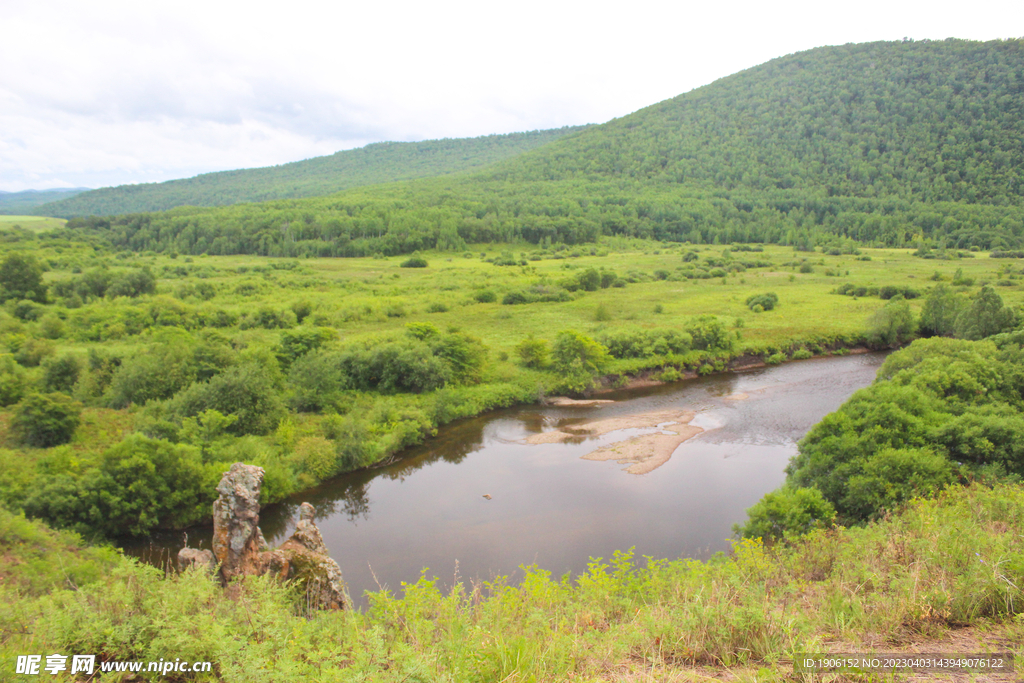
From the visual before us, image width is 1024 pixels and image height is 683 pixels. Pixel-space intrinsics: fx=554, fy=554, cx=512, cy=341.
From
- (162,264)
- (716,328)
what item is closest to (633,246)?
(716,328)

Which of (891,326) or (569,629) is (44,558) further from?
(891,326)

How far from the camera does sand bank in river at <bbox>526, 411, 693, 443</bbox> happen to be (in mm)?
30047

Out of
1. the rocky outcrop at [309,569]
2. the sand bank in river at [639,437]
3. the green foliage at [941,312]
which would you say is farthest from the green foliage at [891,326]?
the rocky outcrop at [309,569]

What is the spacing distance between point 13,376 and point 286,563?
89.6ft

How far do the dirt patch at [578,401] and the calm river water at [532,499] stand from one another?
0.86 meters

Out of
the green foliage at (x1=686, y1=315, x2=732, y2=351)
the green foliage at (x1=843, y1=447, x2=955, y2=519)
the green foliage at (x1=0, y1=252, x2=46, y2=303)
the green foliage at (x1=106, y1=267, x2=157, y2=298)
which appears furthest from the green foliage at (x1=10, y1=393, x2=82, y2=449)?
the green foliage at (x1=0, y1=252, x2=46, y2=303)

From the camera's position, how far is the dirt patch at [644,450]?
2635cm

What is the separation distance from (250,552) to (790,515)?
14914 mm

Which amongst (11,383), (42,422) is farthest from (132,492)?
(11,383)

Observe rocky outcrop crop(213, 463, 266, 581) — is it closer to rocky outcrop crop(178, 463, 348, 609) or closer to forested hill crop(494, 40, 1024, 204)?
rocky outcrop crop(178, 463, 348, 609)

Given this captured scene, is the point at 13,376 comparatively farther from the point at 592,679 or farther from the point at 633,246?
the point at 633,246

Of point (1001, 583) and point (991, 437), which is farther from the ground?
point (1001, 583)

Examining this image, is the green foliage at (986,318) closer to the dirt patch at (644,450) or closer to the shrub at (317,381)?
the dirt patch at (644,450)

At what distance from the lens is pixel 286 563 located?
1241 cm
